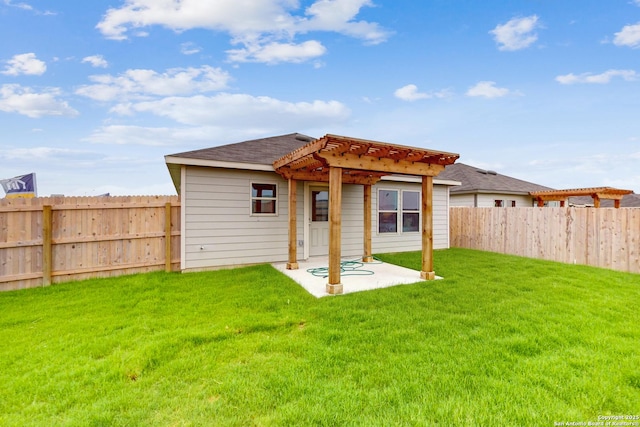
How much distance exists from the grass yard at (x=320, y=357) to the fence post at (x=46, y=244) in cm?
57

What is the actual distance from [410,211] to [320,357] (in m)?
7.49

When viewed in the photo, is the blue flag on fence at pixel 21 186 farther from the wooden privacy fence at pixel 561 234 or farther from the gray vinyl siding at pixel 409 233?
the wooden privacy fence at pixel 561 234

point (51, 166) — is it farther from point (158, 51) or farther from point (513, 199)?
point (513, 199)

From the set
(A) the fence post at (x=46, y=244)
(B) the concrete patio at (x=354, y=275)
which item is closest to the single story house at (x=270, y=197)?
(B) the concrete patio at (x=354, y=275)

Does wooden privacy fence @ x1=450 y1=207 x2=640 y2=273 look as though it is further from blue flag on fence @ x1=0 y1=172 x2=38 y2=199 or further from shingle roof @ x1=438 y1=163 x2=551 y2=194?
blue flag on fence @ x1=0 y1=172 x2=38 y2=199

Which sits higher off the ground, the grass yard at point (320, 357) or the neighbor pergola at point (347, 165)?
the neighbor pergola at point (347, 165)

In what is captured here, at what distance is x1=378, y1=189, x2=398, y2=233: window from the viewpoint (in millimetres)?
8766

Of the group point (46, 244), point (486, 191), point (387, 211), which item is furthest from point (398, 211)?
point (46, 244)

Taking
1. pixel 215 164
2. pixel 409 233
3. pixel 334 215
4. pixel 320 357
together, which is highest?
pixel 215 164

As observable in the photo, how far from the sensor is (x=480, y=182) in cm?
1348

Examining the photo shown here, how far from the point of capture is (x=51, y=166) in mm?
11820

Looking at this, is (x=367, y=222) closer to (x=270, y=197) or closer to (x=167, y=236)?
(x=270, y=197)

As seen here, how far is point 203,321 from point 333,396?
2.22m

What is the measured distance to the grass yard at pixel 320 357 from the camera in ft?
6.24
